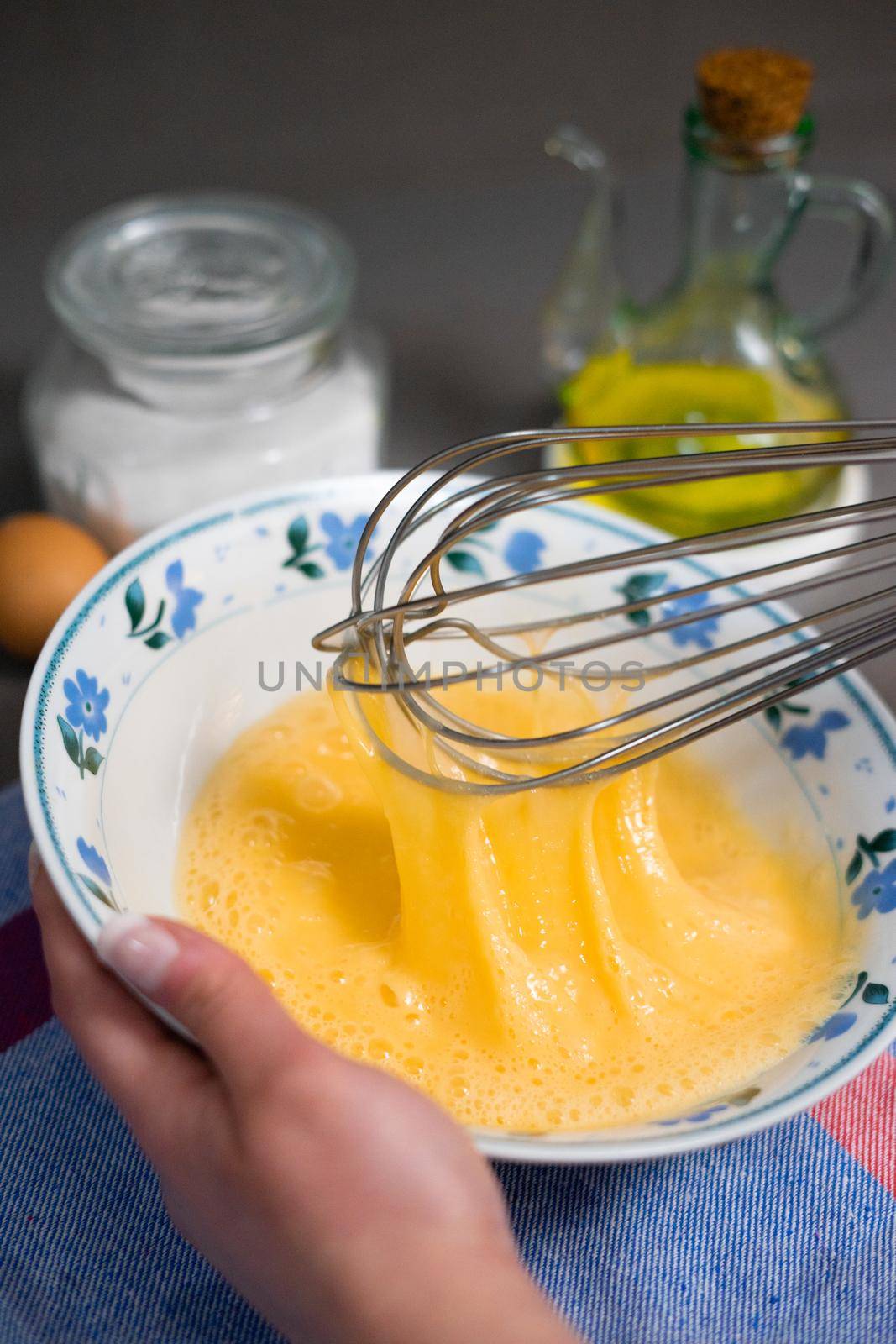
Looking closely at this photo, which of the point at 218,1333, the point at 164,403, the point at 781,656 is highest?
the point at 781,656

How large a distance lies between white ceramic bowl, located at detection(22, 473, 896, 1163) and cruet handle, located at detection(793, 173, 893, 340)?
15.0 inches

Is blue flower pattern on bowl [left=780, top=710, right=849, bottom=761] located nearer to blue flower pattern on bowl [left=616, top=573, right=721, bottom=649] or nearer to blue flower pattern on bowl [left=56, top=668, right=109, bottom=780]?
blue flower pattern on bowl [left=616, top=573, right=721, bottom=649]

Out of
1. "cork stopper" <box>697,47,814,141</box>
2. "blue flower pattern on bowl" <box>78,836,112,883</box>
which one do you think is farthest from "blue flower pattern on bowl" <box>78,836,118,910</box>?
"cork stopper" <box>697,47,814,141</box>

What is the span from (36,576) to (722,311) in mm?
543

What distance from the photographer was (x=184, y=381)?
0.88 metres

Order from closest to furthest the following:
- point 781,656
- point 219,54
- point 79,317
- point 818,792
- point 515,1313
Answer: point 515,1313
point 781,656
point 818,792
point 79,317
point 219,54

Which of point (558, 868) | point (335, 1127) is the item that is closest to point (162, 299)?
point (558, 868)

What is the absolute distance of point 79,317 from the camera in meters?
0.87

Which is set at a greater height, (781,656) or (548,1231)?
(781,656)

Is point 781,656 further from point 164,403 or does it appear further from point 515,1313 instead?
point 164,403

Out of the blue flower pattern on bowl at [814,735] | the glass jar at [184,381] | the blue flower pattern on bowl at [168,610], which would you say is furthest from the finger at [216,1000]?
the glass jar at [184,381]

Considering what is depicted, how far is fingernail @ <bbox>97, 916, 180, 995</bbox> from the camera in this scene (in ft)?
1.53

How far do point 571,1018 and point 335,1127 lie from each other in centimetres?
17

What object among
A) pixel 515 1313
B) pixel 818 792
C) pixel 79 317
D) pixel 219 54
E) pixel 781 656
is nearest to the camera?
pixel 515 1313
